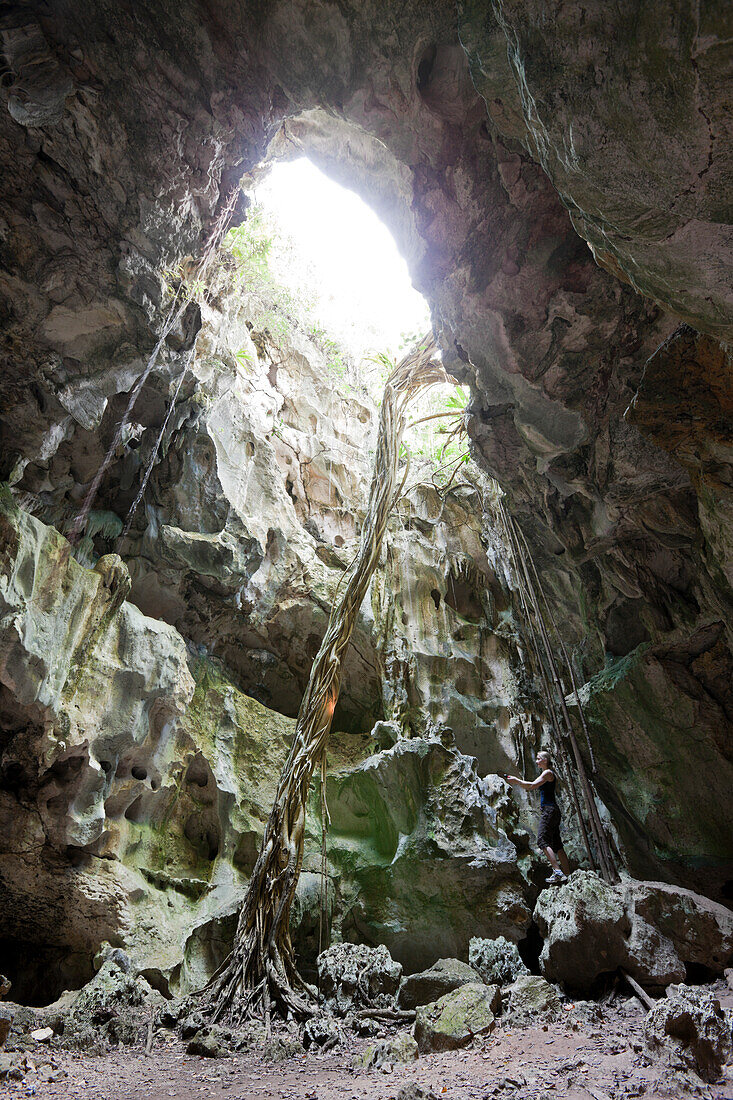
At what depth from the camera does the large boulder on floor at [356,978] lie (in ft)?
10.9

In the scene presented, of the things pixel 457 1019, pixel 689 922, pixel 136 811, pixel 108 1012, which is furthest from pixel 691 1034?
pixel 136 811

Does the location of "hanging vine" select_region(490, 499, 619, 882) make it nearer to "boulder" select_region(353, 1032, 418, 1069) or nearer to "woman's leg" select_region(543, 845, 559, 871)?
"woman's leg" select_region(543, 845, 559, 871)

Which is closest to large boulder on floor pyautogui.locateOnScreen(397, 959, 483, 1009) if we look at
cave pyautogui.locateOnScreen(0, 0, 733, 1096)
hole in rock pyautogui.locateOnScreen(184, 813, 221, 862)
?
cave pyautogui.locateOnScreen(0, 0, 733, 1096)

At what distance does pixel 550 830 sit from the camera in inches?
193

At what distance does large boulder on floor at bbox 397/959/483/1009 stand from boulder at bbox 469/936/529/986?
15.0 inches

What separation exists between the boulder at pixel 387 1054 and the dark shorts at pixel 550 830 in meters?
2.77

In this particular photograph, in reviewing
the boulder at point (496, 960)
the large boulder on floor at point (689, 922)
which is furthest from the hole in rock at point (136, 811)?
the large boulder on floor at point (689, 922)

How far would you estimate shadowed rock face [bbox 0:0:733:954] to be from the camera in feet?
8.49

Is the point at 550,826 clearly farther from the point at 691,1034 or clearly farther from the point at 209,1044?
the point at 209,1044

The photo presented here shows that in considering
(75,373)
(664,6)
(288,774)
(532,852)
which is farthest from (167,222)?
(532,852)

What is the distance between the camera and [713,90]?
143 cm

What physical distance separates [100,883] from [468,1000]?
3.20 m

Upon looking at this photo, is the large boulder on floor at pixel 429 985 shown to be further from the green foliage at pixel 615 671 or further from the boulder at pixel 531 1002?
the green foliage at pixel 615 671

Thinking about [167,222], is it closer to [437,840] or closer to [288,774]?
[288,774]
